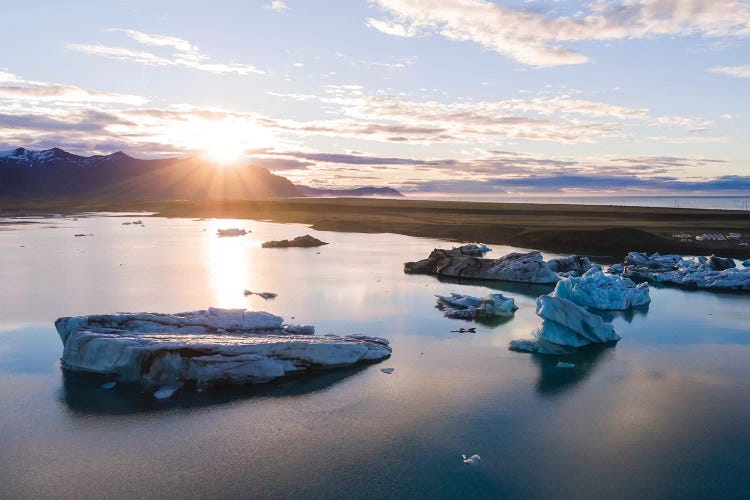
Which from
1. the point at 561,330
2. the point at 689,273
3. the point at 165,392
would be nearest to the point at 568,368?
the point at 561,330

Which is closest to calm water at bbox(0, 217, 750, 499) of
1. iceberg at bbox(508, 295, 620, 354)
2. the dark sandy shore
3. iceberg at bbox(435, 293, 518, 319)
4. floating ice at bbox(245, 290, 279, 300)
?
iceberg at bbox(508, 295, 620, 354)

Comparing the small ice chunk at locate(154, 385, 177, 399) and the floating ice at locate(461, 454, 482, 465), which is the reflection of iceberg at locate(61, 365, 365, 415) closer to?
the small ice chunk at locate(154, 385, 177, 399)

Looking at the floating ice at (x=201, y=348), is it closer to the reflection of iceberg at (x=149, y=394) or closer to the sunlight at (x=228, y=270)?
the reflection of iceberg at (x=149, y=394)

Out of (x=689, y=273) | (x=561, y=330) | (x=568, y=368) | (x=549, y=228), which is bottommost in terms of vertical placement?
(x=568, y=368)

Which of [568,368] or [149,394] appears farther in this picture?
[568,368]

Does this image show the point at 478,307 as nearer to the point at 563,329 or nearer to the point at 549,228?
the point at 563,329

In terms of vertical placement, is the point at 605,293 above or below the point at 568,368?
above

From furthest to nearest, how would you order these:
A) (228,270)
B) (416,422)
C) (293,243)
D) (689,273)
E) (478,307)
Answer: (293,243)
(228,270)
(689,273)
(478,307)
(416,422)
